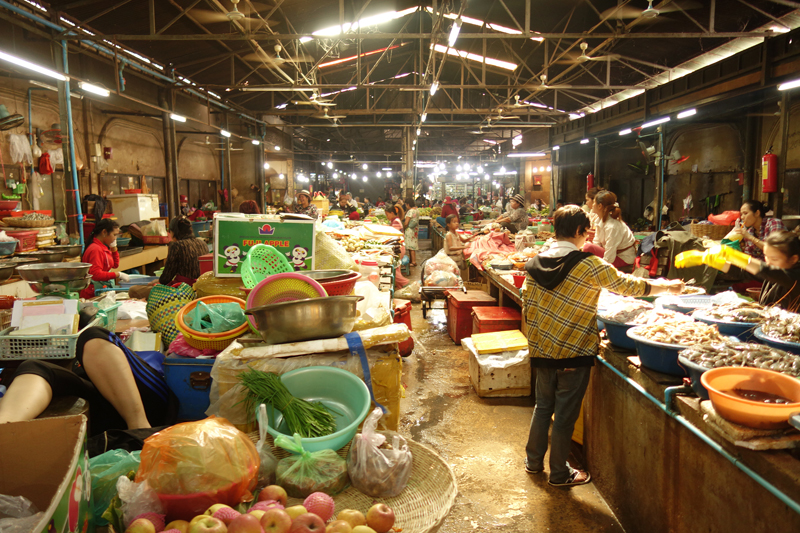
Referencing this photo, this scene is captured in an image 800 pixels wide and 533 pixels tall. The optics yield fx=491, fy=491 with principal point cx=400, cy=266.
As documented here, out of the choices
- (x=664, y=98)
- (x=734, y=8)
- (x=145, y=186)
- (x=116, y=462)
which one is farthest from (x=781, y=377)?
(x=145, y=186)

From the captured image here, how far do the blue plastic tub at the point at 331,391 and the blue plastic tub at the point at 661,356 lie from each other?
1.47 m

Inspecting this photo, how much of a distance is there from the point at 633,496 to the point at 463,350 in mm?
3678

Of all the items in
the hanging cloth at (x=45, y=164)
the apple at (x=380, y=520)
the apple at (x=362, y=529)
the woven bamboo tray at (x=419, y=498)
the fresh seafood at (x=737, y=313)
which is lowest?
the woven bamboo tray at (x=419, y=498)

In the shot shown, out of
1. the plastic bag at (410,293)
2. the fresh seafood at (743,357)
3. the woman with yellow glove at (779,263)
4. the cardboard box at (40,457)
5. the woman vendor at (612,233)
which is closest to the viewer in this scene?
the cardboard box at (40,457)

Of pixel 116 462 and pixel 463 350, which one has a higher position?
pixel 116 462

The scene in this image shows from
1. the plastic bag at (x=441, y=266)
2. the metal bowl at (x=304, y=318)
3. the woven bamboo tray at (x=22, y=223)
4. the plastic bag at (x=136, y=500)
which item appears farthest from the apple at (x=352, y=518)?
the woven bamboo tray at (x=22, y=223)

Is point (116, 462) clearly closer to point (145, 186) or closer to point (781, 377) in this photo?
point (781, 377)

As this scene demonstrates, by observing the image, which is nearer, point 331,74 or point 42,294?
point 42,294

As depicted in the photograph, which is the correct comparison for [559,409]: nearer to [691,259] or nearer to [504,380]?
[691,259]

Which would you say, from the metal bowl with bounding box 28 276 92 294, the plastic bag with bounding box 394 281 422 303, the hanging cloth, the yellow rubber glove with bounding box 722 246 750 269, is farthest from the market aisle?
the hanging cloth

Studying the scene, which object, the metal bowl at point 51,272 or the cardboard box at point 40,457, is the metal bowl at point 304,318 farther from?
the metal bowl at point 51,272

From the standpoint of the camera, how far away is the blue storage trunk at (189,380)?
9.16 ft

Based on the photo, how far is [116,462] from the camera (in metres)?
1.88

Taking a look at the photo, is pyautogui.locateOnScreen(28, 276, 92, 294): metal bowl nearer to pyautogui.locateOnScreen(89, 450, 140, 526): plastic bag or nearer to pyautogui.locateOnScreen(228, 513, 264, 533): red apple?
pyautogui.locateOnScreen(89, 450, 140, 526): plastic bag
